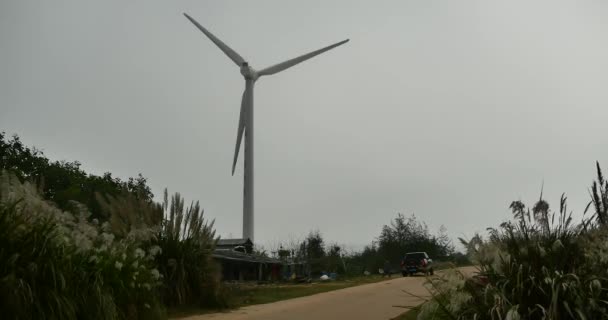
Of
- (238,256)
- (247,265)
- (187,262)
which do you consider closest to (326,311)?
(187,262)

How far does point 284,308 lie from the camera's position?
13.8 m

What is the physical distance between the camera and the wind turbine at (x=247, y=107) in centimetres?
4312

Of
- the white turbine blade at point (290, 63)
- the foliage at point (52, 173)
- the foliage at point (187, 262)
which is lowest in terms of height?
the foliage at point (187, 262)

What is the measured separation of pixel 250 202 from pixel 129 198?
31.0 metres

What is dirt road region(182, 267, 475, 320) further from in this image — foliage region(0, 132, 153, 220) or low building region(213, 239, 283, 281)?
foliage region(0, 132, 153, 220)

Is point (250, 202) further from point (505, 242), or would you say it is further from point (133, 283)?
point (505, 242)

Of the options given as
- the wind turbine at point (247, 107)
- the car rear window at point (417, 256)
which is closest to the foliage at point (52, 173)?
the wind turbine at point (247, 107)

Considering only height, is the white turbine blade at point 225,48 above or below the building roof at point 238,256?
above

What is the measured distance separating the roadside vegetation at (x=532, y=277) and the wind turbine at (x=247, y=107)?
1446 inches

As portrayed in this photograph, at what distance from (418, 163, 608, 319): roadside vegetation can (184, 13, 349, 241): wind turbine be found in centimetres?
3673

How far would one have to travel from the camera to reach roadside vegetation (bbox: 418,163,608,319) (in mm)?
5621

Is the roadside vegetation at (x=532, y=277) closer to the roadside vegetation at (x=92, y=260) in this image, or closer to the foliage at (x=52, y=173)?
the roadside vegetation at (x=92, y=260)

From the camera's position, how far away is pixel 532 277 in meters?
5.75

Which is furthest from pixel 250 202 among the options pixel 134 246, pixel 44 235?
pixel 44 235
